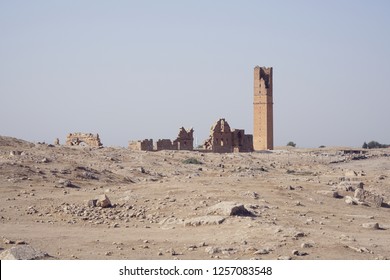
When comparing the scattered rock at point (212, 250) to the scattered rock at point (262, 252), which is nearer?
the scattered rock at point (262, 252)

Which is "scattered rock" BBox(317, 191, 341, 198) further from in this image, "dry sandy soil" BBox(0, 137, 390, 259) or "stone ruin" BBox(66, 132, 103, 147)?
"stone ruin" BBox(66, 132, 103, 147)

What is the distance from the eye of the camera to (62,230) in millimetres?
12312

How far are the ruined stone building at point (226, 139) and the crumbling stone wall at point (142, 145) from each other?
8971 millimetres

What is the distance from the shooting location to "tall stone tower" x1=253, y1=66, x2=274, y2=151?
6969 cm

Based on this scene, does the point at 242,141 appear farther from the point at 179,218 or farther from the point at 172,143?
the point at 179,218

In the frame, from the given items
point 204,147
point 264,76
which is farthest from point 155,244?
point 264,76

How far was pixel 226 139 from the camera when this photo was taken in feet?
171

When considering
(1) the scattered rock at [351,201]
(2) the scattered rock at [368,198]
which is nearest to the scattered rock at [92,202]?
(1) the scattered rock at [351,201]

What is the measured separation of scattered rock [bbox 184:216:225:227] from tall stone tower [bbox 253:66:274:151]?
57.3 m

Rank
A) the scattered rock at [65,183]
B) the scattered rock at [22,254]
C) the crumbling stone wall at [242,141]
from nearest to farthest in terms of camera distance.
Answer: the scattered rock at [22,254] < the scattered rock at [65,183] < the crumbling stone wall at [242,141]

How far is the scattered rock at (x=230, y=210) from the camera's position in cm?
1261

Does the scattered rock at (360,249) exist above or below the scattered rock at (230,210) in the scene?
below

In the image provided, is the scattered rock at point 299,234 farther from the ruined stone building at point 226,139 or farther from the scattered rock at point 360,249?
the ruined stone building at point 226,139

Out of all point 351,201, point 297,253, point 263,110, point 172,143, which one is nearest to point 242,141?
point 172,143
